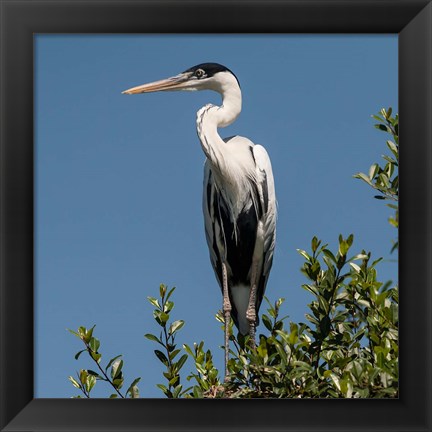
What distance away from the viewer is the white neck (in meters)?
3.47

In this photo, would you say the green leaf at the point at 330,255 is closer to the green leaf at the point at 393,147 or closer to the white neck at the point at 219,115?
the green leaf at the point at 393,147

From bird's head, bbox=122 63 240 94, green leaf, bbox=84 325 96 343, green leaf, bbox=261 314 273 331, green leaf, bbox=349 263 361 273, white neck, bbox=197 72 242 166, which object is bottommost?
green leaf, bbox=84 325 96 343

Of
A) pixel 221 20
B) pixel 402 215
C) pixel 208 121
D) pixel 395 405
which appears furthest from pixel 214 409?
pixel 208 121

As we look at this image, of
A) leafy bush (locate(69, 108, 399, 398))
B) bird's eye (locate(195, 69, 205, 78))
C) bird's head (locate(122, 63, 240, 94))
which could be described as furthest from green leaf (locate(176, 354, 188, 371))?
bird's eye (locate(195, 69, 205, 78))

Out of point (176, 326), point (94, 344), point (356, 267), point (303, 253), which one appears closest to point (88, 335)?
point (94, 344)

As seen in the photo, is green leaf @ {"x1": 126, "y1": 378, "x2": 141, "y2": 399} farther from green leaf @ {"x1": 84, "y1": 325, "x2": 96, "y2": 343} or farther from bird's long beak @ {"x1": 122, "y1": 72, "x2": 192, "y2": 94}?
bird's long beak @ {"x1": 122, "y1": 72, "x2": 192, "y2": 94}

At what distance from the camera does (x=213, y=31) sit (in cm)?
236

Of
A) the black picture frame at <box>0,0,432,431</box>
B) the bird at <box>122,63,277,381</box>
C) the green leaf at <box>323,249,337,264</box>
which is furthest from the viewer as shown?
the bird at <box>122,63,277,381</box>

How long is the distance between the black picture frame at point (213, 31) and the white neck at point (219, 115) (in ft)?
Result: 3.60

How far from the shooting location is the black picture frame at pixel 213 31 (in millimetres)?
2238

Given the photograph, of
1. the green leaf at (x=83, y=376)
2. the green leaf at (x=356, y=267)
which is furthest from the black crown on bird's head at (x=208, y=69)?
the green leaf at (x=83, y=376)

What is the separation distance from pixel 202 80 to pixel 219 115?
0.46 ft

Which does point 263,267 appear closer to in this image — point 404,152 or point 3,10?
point 404,152

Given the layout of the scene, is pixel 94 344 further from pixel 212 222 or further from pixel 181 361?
pixel 212 222
